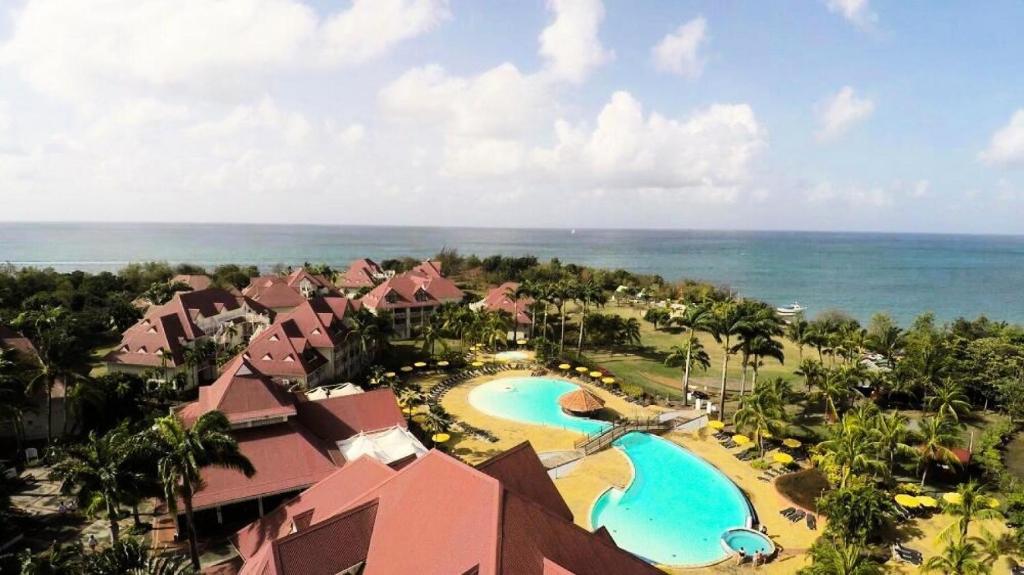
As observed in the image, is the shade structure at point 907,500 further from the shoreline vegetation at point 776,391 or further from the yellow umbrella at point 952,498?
the yellow umbrella at point 952,498

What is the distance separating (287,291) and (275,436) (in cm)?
4554

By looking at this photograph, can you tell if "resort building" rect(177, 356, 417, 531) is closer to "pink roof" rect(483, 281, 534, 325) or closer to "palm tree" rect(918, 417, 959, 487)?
"palm tree" rect(918, 417, 959, 487)

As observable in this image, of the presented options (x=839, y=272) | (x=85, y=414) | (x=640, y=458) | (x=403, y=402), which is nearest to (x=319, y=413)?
(x=403, y=402)

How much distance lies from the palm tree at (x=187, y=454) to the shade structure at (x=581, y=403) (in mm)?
27157

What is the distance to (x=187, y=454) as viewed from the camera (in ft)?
69.1

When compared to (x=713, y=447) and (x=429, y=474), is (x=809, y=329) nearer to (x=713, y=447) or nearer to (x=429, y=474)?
(x=713, y=447)

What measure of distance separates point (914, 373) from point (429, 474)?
44.7m

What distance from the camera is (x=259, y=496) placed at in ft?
84.0

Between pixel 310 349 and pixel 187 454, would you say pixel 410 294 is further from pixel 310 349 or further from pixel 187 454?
pixel 187 454

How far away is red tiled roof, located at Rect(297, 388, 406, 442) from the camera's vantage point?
3231 centimetres

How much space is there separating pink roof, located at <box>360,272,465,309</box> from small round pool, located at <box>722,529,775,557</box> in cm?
4917

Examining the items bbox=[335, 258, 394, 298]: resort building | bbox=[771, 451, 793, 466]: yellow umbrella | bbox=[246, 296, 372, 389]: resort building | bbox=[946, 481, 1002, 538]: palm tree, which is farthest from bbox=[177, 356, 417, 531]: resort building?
bbox=[335, 258, 394, 298]: resort building

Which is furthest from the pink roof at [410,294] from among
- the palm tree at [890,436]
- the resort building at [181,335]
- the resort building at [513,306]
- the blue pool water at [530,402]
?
the palm tree at [890,436]

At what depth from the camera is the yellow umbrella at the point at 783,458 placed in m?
33.9
